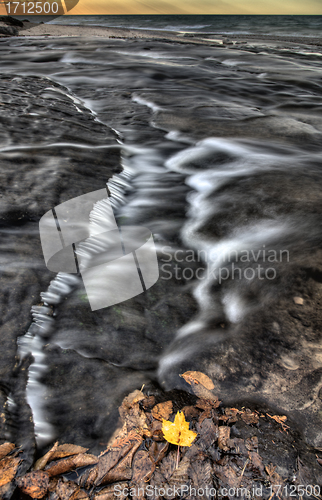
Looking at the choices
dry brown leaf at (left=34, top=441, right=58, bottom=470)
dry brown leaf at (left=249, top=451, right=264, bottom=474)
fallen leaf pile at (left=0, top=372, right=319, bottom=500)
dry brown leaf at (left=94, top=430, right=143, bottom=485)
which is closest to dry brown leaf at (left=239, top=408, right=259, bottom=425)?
fallen leaf pile at (left=0, top=372, right=319, bottom=500)

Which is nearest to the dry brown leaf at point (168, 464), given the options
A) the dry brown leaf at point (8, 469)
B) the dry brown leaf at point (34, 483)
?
the dry brown leaf at point (34, 483)

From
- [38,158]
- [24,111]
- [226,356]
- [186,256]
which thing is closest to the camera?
[226,356]

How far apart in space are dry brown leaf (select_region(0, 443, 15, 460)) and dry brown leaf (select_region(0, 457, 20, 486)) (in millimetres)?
16

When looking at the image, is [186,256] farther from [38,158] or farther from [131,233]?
[38,158]

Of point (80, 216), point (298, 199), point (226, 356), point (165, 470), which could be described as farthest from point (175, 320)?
point (298, 199)

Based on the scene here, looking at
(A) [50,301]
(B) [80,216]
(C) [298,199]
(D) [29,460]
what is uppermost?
(C) [298,199]

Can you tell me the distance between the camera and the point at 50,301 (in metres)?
1.52

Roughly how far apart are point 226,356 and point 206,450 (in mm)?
374

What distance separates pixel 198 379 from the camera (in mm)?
1240

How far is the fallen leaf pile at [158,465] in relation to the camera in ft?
3.02

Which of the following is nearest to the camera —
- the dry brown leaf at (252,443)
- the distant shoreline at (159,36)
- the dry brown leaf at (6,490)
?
the dry brown leaf at (6,490)

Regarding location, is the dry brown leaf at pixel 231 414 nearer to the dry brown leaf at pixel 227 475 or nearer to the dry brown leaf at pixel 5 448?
the dry brown leaf at pixel 227 475

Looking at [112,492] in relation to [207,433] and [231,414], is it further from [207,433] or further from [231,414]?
[231,414]

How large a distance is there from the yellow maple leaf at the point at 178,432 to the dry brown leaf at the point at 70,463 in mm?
246
